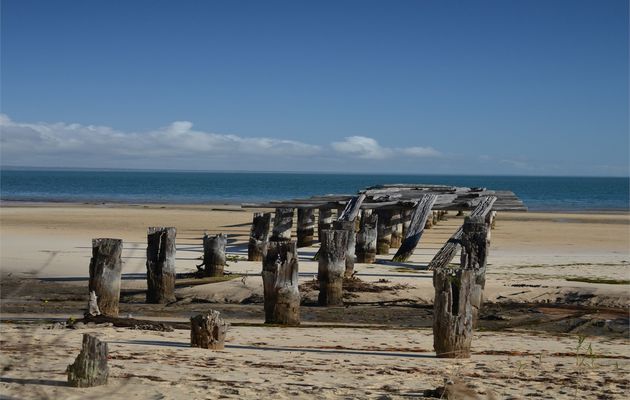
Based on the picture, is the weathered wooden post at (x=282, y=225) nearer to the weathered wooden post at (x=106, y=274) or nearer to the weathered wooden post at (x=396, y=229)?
the weathered wooden post at (x=396, y=229)

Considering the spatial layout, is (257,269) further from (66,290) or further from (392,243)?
(392,243)

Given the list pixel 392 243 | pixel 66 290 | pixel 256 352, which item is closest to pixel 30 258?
pixel 66 290

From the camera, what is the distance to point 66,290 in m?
14.7

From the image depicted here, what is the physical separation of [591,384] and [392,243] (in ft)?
48.1

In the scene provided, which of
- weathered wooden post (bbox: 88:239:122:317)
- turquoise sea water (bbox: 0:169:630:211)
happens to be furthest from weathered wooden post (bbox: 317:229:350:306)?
turquoise sea water (bbox: 0:169:630:211)

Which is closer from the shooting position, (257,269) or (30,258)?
(257,269)

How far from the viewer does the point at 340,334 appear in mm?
10883

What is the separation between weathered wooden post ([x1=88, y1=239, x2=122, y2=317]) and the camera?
39.2 feet

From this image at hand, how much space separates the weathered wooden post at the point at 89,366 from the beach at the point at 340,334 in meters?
0.09

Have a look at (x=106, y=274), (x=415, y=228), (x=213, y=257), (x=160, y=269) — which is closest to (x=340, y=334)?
(x=106, y=274)

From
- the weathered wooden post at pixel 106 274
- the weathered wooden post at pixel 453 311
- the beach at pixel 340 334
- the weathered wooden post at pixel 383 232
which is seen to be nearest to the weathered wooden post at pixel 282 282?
the beach at pixel 340 334

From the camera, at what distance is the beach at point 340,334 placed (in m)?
7.61

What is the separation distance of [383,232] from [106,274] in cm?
942

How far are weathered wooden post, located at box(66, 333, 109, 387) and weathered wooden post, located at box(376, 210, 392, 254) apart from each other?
13.2m
